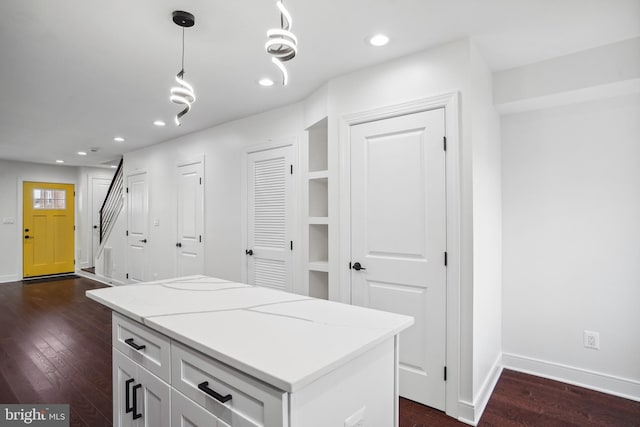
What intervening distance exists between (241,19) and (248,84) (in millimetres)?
1060

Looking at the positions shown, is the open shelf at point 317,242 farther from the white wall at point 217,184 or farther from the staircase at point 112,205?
the staircase at point 112,205

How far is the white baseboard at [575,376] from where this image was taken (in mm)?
2502

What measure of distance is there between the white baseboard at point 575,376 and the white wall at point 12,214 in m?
9.04

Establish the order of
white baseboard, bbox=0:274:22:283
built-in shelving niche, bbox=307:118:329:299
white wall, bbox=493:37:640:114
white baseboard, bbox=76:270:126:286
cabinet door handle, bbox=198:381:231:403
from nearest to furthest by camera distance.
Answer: cabinet door handle, bbox=198:381:231:403
white wall, bbox=493:37:640:114
built-in shelving niche, bbox=307:118:329:299
white baseboard, bbox=76:270:126:286
white baseboard, bbox=0:274:22:283

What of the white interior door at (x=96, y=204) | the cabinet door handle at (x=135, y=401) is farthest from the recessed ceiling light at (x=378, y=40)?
the white interior door at (x=96, y=204)

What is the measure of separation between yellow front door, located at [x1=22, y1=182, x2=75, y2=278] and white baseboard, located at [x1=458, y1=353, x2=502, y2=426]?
29.0ft

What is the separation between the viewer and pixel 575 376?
271cm

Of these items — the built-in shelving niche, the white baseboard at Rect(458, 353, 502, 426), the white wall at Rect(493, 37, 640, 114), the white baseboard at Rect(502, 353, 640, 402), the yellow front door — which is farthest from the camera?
the yellow front door

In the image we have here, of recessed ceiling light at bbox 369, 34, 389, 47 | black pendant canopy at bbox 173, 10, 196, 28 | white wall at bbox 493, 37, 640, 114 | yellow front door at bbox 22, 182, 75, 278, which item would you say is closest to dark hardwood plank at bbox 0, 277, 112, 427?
yellow front door at bbox 22, 182, 75, 278

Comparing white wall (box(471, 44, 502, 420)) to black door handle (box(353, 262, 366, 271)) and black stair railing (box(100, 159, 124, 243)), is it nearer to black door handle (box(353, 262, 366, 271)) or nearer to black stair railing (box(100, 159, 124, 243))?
black door handle (box(353, 262, 366, 271))

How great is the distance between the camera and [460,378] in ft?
7.39

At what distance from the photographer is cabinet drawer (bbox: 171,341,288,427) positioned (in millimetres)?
901

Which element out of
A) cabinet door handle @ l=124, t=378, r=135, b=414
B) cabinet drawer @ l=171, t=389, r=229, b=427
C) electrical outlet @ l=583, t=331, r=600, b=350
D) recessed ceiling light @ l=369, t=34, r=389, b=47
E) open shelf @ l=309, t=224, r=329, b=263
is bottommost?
electrical outlet @ l=583, t=331, r=600, b=350

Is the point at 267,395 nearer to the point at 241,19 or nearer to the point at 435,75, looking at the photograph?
the point at 241,19
